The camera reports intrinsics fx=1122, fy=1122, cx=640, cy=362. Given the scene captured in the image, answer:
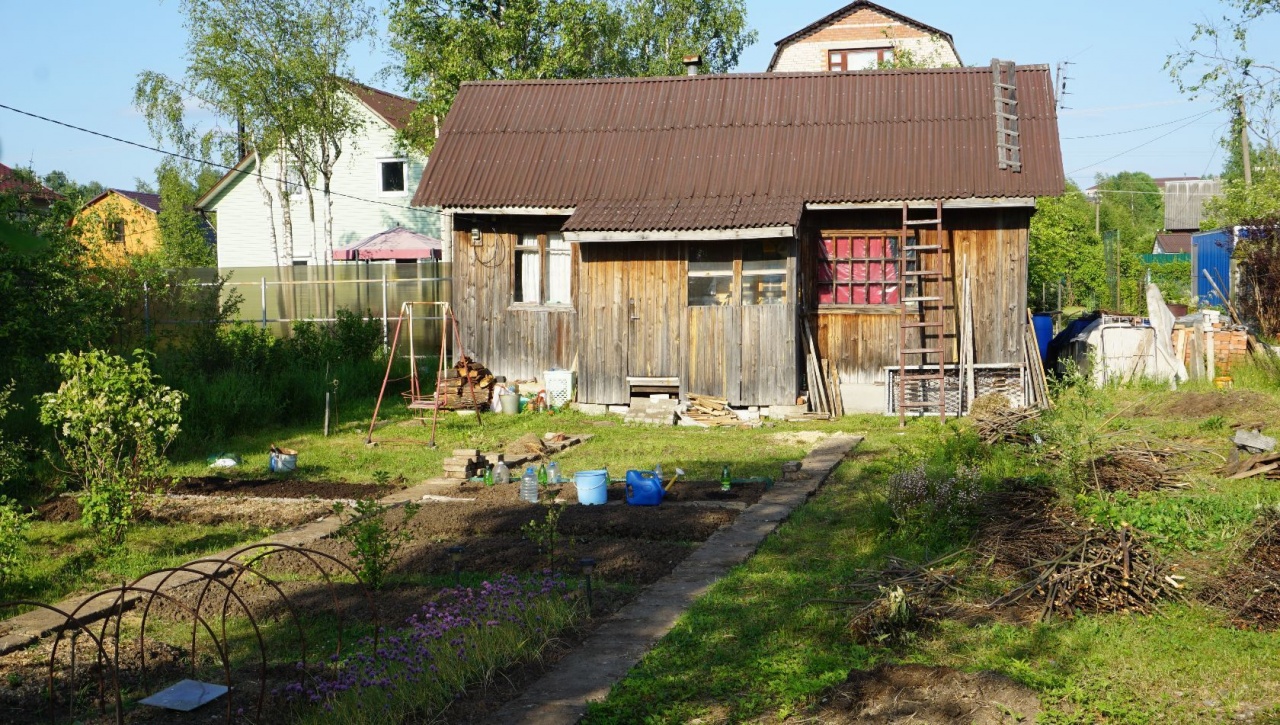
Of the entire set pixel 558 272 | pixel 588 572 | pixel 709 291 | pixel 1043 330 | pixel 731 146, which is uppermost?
pixel 731 146

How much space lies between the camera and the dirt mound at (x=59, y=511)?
11078 millimetres

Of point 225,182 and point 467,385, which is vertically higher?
point 225,182

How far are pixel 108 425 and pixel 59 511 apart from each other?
6.19 feet

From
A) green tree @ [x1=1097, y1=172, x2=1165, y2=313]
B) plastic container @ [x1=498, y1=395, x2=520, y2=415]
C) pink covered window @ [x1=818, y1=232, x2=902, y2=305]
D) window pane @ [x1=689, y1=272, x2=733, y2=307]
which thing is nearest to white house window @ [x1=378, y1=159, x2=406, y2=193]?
plastic container @ [x1=498, y1=395, x2=520, y2=415]

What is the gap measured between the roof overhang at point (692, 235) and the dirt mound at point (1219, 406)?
5.57 m

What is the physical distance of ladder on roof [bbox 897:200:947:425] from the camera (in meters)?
16.7

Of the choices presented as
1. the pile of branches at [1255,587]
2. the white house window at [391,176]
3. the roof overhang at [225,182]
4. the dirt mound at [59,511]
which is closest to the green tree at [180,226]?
the roof overhang at [225,182]

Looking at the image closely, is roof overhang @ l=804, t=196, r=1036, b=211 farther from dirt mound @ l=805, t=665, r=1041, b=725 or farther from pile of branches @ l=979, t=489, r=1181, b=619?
dirt mound @ l=805, t=665, r=1041, b=725

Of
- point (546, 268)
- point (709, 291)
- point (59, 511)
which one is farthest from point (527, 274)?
point (59, 511)

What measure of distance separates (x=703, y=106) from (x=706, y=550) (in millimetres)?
11636

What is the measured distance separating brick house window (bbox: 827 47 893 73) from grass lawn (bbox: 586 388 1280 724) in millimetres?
31610

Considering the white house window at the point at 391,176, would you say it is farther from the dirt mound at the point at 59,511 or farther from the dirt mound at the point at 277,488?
the dirt mound at the point at 59,511

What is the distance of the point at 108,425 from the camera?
10047 mm

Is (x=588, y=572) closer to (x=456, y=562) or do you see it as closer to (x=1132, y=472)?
(x=456, y=562)
